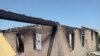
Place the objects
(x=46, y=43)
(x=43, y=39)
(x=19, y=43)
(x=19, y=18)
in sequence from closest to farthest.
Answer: (x=19, y=18) < (x=46, y=43) < (x=43, y=39) < (x=19, y=43)

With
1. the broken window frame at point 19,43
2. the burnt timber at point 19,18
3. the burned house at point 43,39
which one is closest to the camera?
the burnt timber at point 19,18

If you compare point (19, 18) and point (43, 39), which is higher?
point (19, 18)

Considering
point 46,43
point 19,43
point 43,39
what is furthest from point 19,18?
point 19,43

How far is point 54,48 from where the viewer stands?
47.4 feet

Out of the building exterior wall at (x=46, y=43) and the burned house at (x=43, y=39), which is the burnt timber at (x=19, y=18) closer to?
the burned house at (x=43, y=39)

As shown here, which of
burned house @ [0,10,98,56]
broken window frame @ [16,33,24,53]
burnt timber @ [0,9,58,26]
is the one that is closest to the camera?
burnt timber @ [0,9,58,26]

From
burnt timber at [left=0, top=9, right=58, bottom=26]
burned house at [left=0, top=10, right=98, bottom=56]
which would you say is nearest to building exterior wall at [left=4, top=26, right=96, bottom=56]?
burned house at [left=0, top=10, right=98, bottom=56]

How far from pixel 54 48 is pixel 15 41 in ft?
16.0

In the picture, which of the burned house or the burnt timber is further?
the burned house

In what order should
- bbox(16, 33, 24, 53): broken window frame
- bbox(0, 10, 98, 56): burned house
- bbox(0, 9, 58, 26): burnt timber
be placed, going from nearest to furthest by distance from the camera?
bbox(0, 9, 58, 26): burnt timber < bbox(0, 10, 98, 56): burned house < bbox(16, 33, 24, 53): broken window frame

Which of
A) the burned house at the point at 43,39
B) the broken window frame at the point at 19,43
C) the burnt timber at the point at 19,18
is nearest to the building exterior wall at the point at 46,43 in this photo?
the burned house at the point at 43,39

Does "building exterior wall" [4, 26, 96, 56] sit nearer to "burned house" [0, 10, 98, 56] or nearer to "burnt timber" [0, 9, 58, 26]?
"burned house" [0, 10, 98, 56]

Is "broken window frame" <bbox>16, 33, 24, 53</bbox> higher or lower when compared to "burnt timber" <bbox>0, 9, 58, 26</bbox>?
lower

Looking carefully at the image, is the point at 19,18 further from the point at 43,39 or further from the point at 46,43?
the point at 43,39
